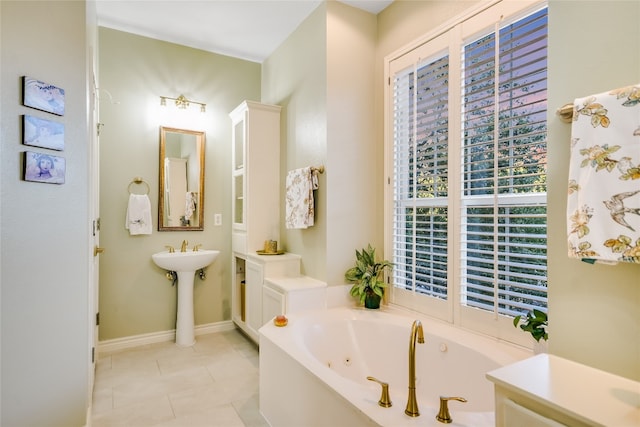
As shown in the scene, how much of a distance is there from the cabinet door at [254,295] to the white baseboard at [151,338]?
2.01 ft

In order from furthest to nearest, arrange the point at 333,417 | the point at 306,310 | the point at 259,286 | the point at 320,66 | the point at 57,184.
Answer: the point at 259,286
the point at 320,66
the point at 306,310
the point at 57,184
the point at 333,417

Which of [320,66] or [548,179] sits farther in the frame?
[320,66]

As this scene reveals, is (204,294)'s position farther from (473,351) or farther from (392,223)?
(473,351)

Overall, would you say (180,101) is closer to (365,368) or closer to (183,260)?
(183,260)

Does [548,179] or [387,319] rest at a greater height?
[548,179]

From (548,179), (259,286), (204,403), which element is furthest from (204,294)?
(548,179)

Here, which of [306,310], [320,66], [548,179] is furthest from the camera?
[320,66]

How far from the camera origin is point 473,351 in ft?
6.32

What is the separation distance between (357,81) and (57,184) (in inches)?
87.6

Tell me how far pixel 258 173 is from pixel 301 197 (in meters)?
0.72

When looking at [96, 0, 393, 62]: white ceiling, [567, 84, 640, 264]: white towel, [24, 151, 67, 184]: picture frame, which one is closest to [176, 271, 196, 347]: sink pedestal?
[24, 151, 67, 184]: picture frame

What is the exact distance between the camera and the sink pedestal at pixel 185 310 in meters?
3.41

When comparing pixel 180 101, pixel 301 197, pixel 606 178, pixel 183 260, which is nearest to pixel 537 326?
pixel 606 178

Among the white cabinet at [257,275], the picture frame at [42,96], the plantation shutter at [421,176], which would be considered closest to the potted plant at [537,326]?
the plantation shutter at [421,176]
